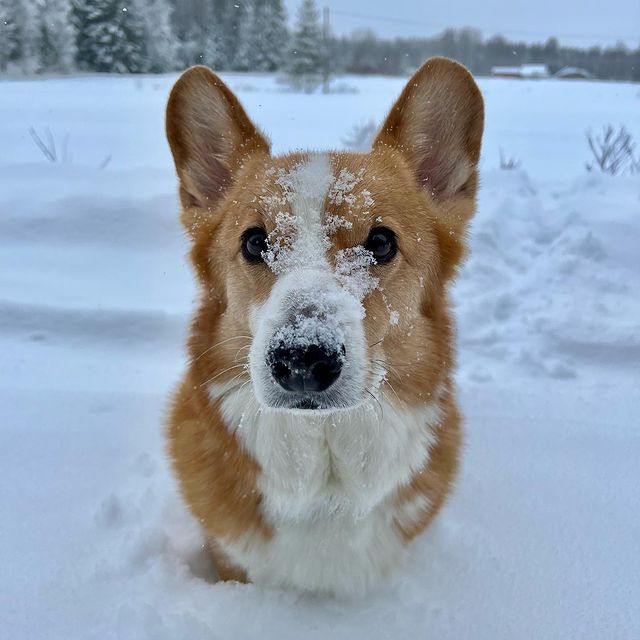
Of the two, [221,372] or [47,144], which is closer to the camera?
[221,372]

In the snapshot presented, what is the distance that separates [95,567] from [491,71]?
39.4ft

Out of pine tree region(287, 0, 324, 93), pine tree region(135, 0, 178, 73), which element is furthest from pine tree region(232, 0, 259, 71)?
pine tree region(135, 0, 178, 73)

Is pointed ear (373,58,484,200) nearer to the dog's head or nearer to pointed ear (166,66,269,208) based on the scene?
the dog's head

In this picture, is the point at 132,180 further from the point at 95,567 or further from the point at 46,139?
the point at 95,567

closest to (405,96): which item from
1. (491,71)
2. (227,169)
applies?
(227,169)

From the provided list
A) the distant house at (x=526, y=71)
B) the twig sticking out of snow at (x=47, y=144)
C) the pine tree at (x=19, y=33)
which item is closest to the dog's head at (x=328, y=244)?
the pine tree at (x=19, y=33)

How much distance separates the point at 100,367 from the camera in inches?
132

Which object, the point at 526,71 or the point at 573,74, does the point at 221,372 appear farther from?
the point at 526,71

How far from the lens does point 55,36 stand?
6484 millimetres

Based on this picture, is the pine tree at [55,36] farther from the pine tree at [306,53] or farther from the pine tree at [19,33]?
the pine tree at [306,53]

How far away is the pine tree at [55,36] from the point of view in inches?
239

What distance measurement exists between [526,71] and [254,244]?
1340 cm

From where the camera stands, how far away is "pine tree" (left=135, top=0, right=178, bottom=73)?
6622mm

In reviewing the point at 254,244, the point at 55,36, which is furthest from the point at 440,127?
the point at 55,36
